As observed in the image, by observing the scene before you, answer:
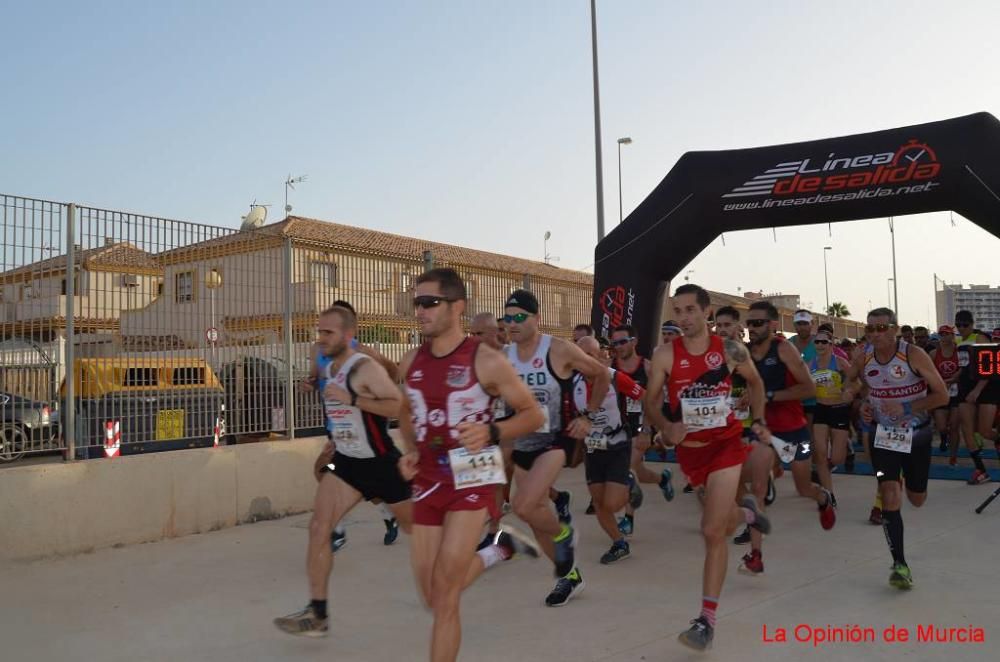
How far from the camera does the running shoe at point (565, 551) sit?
17.3 feet

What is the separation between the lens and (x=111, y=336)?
7.63 meters

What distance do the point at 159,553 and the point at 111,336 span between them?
205 centimetres

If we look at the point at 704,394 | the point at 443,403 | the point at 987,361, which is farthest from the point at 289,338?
the point at 987,361

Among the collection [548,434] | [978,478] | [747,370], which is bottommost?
[978,478]

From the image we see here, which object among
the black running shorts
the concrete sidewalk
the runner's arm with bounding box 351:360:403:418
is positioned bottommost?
the concrete sidewalk

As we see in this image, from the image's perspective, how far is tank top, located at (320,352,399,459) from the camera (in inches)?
201

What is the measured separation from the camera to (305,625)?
4684 millimetres

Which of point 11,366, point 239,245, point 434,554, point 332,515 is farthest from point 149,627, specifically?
point 239,245

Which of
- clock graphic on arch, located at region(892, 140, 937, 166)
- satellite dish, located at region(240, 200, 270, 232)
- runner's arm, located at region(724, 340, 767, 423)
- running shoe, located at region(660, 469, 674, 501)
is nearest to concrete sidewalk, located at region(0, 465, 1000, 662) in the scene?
running shoe, located at region(660, 469, 674, 501)

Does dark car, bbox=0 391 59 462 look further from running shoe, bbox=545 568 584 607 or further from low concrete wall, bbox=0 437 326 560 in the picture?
running shoe, bbox=545 568 584 607

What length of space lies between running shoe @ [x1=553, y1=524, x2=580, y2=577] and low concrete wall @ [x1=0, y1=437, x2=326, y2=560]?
14.5 feet

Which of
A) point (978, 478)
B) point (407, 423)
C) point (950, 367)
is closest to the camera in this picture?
point (407, 423)

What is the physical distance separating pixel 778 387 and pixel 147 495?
19.3ft

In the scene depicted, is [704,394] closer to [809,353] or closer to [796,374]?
[796,374]
